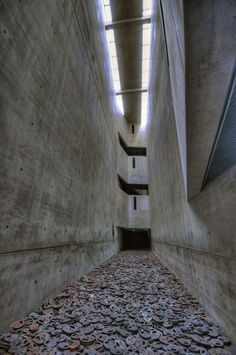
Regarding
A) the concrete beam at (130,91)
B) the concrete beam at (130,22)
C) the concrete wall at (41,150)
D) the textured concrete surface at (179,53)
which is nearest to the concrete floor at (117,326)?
the concrete wall at (41,150)

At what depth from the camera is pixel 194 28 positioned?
1102mm

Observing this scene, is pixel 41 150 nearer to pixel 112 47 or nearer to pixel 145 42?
pixel 112 47

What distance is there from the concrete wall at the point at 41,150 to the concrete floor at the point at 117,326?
0.78 ft

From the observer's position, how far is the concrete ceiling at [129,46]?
675cm

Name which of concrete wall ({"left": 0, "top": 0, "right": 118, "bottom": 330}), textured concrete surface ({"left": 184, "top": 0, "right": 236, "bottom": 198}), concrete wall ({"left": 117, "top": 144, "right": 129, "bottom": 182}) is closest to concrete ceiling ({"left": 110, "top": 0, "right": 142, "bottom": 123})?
concrete wall ({"left": 117, "top": 144, "right": 129, "bottom": 182})

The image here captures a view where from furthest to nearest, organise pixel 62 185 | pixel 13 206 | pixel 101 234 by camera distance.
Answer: pixel 101 234 < pixel 62 185 < pixel 13 206

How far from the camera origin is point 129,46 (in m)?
7.97

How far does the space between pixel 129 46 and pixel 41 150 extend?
330 inches

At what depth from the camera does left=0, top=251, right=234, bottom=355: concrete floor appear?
4.58ft

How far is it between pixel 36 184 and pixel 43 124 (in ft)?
2.55

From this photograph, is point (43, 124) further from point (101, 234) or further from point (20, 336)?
point (101, 234)

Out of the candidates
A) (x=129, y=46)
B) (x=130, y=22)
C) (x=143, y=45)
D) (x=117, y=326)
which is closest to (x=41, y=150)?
(x=117, y=326)

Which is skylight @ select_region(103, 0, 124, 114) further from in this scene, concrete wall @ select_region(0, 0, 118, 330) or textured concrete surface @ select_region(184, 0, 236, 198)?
textured concrete surface @ select_region(184, 0, 236, 198)

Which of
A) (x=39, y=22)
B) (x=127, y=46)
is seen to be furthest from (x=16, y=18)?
(x=127, y=46)
